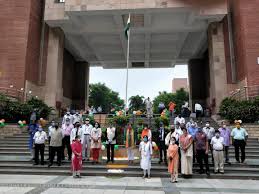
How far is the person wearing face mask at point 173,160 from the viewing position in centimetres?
826

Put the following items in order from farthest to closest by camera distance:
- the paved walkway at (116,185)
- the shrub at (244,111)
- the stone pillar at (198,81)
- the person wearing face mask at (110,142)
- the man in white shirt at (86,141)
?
1. the stone pillar at (198,81)
2. the shrub at (244,111)
3. the man in white shirt at (86,141)
4. the person wearing face mask at (110,142)
5. the paved walkway at (116,185)

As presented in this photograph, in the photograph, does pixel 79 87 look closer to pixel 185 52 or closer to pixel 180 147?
pixel 185 52

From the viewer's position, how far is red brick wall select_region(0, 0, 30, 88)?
17484 millimetres

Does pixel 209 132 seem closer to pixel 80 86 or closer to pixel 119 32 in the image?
pixel 119 32

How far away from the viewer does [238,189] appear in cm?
720

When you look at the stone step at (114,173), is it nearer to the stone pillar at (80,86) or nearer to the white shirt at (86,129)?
the white shirt at (86,129)

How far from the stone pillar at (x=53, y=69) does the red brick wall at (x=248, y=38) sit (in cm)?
1344

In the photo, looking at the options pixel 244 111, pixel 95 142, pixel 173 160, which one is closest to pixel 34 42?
pixel 95 142

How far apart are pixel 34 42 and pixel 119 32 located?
6.96 meters

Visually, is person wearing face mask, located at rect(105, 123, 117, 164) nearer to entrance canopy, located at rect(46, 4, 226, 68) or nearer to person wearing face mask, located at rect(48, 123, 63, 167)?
person wearing face mask, located at rect(48, 123, 63, 167)

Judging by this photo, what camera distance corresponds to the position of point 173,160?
842cm

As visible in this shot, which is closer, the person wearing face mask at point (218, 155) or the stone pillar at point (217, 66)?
the person wearing face mask at point (218, 155)

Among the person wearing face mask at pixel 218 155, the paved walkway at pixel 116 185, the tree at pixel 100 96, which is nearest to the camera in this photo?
the paved walkway at pixel 116 185

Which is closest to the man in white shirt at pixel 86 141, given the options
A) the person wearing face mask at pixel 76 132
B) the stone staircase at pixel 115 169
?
the person wearing face mask at pixel 76 132
